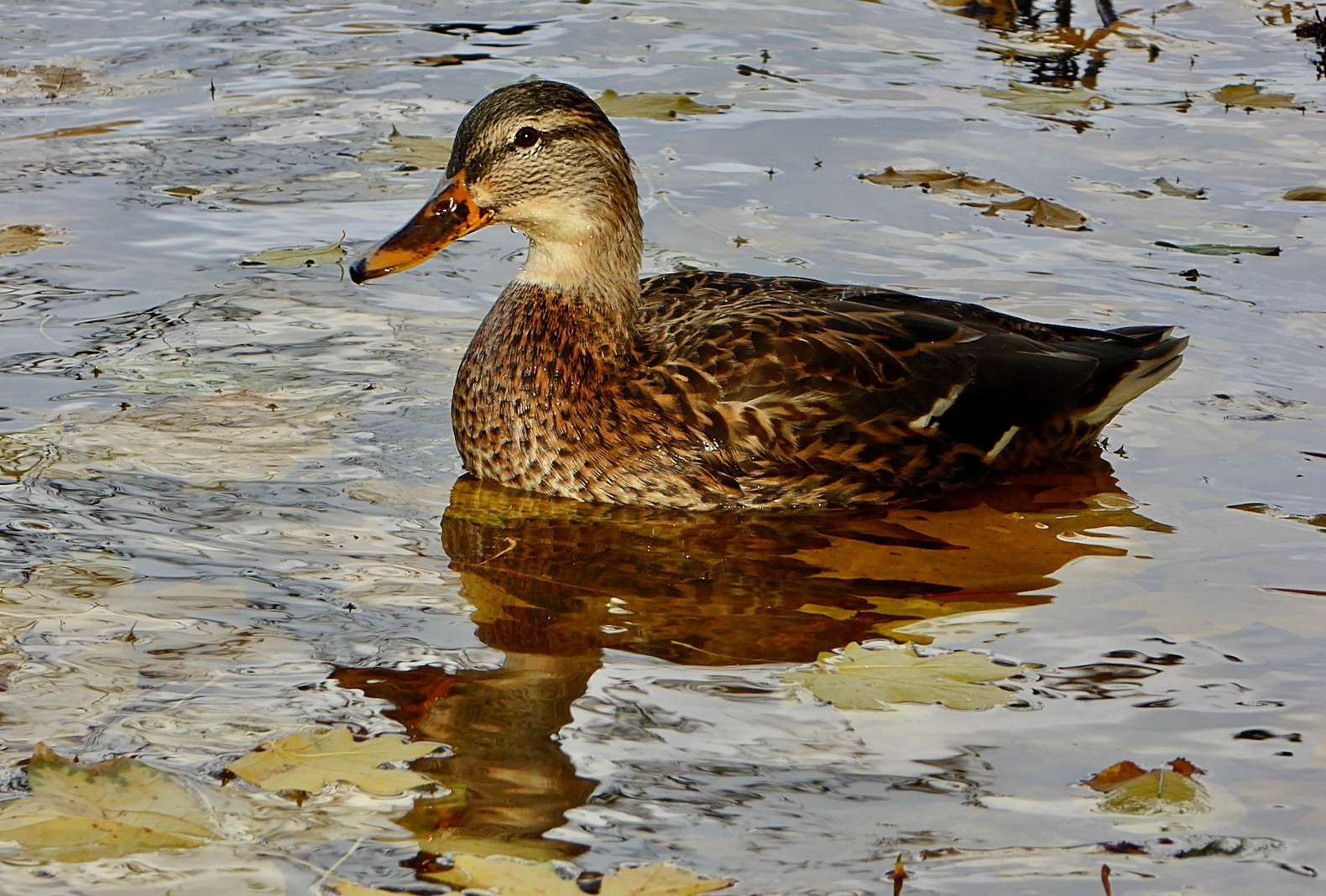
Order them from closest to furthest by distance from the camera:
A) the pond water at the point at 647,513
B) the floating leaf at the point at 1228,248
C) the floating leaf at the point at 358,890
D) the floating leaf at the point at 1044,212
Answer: the floating leaf at the point at 358,890 < the pond water at the point at 647,513 < the floating leaf at the point at 1228,248 < the floating leaf at the point at 1044,212

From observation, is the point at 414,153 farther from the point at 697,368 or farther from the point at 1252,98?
the point at 1252,98

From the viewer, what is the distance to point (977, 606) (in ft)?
15.6

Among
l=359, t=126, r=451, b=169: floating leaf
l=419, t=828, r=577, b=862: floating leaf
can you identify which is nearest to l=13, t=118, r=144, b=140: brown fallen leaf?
l=359, t=126, r=451, b=169: floating leaf

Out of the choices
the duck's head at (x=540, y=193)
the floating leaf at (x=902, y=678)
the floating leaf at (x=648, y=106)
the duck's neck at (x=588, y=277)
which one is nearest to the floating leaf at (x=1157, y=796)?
the floating leaf at (x=902, y=678)

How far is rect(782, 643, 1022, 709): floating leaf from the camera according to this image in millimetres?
4062

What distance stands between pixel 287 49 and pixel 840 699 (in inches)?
298

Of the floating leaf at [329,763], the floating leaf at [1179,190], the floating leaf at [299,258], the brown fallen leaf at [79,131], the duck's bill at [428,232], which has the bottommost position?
the floating leaf at [329,763]

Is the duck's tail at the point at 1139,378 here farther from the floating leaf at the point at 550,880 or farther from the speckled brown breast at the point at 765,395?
the floating leaf at the point at 550,880

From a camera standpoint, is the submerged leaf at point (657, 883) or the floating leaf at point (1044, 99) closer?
the submerged leaf at point (657, 883)

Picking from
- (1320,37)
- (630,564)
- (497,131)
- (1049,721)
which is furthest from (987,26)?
(1049,721)

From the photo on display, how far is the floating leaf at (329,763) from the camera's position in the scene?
139 inches

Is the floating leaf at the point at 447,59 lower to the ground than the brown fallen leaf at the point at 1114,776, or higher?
higher

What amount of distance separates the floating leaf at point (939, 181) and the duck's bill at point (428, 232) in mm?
3185

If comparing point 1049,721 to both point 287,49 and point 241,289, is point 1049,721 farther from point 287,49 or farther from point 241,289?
point 287,49
